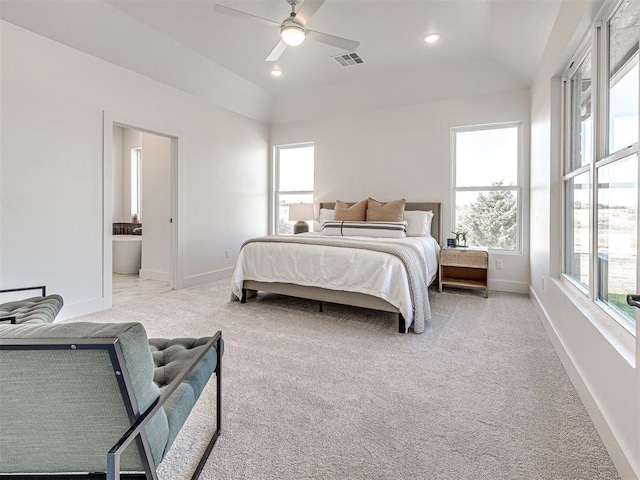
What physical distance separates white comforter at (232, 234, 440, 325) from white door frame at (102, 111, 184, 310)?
1.34m

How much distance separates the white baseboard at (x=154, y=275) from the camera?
5.02 m

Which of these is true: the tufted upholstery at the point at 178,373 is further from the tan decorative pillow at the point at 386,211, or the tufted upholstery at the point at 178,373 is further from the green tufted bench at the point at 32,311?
the tan decorative pillow at the point at 386,211

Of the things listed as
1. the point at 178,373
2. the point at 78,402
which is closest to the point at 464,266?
the point at 178,373

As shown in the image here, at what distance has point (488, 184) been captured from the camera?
447 cm

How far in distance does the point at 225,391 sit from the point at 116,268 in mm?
4788

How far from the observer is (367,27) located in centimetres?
342

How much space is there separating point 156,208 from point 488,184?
4.92 meters

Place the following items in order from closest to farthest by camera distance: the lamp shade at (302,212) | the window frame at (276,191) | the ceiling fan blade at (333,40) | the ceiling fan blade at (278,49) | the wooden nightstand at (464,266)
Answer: the ceiling fan blade at (333,40), the ceiling fan blade at (278,49), the wooden nightstand at (464,266), the lamp shade at (302,212), the window frame at (276,191)

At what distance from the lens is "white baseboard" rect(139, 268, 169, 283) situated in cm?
502

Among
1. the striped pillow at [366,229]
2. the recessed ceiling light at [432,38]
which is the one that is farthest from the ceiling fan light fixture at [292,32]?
the striped pillow at [366,229]

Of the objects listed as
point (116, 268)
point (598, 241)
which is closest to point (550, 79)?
point (598, 241)

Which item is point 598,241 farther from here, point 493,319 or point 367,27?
point 367,27

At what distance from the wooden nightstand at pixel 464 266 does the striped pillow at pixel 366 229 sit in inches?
24.5

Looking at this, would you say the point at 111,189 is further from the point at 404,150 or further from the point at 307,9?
the point at 404,150
